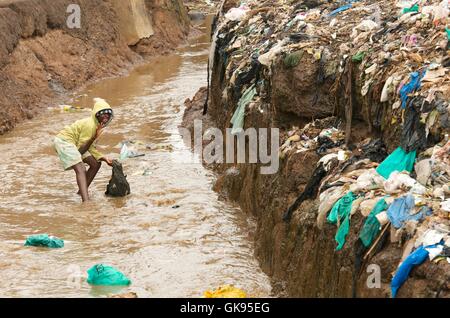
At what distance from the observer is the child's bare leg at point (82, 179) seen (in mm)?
10547

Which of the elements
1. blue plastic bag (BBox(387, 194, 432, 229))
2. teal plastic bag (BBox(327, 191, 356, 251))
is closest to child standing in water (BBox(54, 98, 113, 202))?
teal plastic bag (BBox(327, 191, 356, 251))

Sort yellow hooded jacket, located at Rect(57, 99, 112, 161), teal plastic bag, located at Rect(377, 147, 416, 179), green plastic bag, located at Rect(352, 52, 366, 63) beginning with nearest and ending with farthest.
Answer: teal plastic bag, located at Rect(377, 147, 416, 179)
green plastic bag, located at Rect(352, 52, 366, 63)
yellow hooded jacket, located at Rect(57, 99, 112, 161)

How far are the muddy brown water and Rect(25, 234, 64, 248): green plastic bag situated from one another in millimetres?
87

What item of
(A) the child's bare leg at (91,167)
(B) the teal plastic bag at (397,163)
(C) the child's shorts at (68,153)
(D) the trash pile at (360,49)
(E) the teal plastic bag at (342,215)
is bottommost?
(A) the child's bare leg at (91,167)

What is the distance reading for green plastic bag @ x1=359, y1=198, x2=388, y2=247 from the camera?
611 centimetres

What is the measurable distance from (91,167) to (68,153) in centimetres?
51

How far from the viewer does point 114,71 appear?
20328 mm

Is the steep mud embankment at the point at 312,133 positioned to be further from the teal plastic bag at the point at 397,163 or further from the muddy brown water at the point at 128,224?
the muddy brown water at the point at 128,224

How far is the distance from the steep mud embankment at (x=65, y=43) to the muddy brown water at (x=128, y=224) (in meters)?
1.19

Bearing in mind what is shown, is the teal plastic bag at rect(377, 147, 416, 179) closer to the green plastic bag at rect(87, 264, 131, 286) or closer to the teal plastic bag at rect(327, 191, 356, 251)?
the teal plastic bag at rect(327, 191, 356, 251)

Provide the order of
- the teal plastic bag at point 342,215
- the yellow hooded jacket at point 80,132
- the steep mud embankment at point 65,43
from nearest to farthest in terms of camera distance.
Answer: the teal plastic bag at point 342,215 → the yellow hooded jacket at point 80,132 → the steep mud embankment at point 65,43

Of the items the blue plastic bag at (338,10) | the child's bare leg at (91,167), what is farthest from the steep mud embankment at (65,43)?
the blue plastic bag at (338,10)

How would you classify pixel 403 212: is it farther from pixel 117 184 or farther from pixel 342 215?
pixel 117 184
